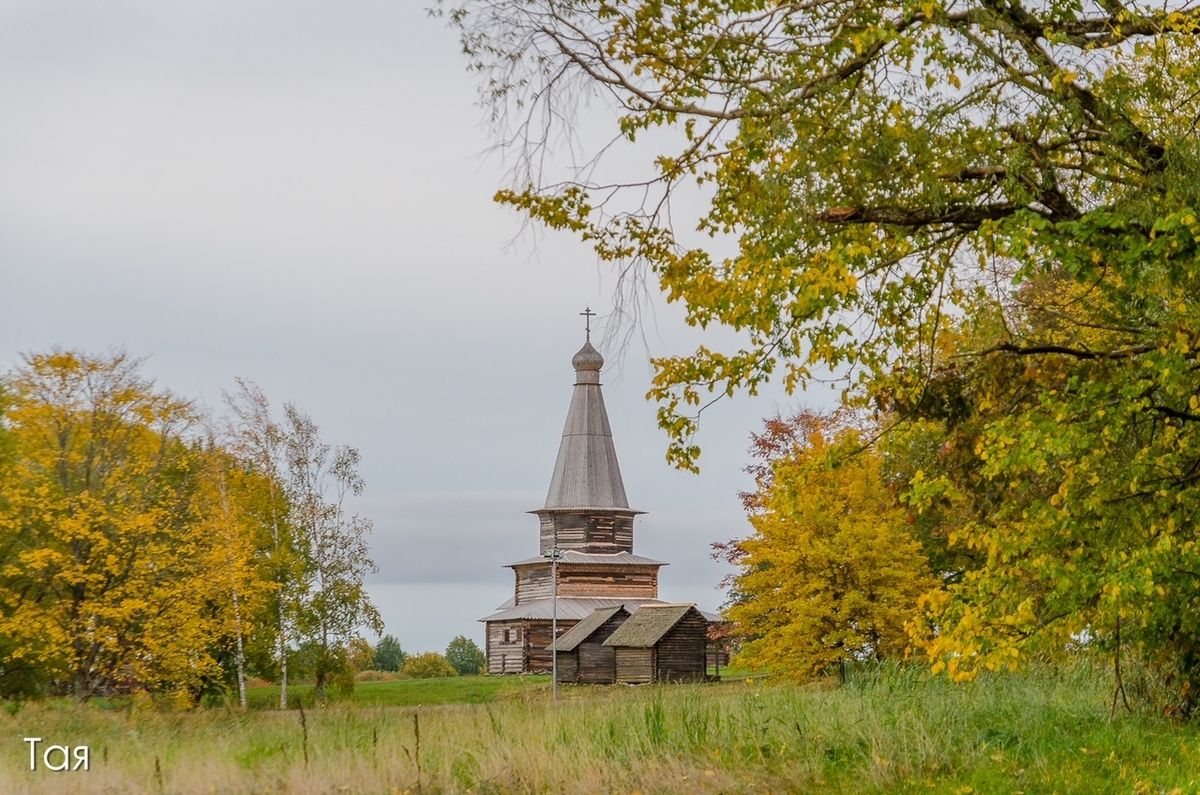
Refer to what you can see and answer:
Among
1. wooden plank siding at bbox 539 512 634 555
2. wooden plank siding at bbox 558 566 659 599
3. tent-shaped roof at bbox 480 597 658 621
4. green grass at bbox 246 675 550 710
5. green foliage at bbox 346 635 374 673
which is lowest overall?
green grass at bbox 246 675 550 710

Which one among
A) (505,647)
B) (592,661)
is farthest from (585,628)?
(505,647)

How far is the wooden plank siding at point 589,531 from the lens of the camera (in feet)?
205

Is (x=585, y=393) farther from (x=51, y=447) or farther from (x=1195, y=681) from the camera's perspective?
(x=1195, y=681)

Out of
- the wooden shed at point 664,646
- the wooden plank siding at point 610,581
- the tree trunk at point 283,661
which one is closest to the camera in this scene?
the tree trunk at point 283,661

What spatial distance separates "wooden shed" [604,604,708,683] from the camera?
52844 mm

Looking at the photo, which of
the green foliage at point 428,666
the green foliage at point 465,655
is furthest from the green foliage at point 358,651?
the green foliage at point 465,655

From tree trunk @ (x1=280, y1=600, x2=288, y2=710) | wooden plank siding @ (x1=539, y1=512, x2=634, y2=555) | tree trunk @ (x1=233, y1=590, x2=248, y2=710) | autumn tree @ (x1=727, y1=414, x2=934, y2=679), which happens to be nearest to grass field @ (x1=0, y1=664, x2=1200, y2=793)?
autumn tree @ (x1=727, y1=414, x2=934, y2=679)

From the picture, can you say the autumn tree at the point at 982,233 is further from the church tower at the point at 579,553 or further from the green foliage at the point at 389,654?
the green foliage at the point at 389,654

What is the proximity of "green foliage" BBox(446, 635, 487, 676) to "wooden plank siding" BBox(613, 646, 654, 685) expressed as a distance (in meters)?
28.1

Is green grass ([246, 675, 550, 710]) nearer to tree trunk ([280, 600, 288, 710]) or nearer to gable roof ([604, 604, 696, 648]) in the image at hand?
tree trunk ([280, 600, 288, 710])

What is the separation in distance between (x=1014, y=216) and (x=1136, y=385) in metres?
2.15

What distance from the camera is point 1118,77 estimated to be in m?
11.8

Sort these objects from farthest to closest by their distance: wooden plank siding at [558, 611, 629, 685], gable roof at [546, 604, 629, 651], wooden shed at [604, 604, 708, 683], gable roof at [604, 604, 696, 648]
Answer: gable roof at [546, 604, 629, 651] → wooden plank siding at [558, 611, 629, 685] → wooden shed at [604, 604, 708, 683] → gable roof at [604, 604, 696, 648]

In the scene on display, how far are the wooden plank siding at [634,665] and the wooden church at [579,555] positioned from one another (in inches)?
192
